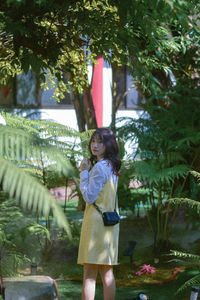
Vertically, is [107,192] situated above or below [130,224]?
above

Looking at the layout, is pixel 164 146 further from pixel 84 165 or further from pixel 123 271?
pixel 84 165

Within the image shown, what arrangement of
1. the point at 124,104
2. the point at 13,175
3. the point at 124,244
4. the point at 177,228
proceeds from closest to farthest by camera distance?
the point at 13,175 < the point at 124,244 < the point at 177,228 < the point at 124,104

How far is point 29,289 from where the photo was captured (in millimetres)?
3881

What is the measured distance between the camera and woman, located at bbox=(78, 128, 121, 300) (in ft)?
12.1

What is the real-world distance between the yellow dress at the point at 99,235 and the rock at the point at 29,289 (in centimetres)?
43

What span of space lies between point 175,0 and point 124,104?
11.4m

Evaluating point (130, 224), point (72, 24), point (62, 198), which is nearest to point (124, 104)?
point (62, 198)

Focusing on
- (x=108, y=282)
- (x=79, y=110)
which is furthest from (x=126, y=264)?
(x=79, y=110)

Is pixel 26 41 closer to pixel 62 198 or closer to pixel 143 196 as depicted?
pixel 143 196

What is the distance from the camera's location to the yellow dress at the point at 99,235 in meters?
3.70

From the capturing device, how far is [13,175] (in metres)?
2.35

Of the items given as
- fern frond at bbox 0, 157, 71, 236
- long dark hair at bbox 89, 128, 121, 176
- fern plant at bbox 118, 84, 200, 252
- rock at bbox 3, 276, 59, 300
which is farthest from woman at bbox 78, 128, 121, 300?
fern plant at bbox 118, 84, 200, 252

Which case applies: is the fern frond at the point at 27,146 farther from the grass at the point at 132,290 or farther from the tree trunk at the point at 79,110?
the tree trunk at the point at 79,110

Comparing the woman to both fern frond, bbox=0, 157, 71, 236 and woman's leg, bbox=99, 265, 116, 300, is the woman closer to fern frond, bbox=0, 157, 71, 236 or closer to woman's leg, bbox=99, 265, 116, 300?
woman's leg, bbox=99, 265, 116, 300
